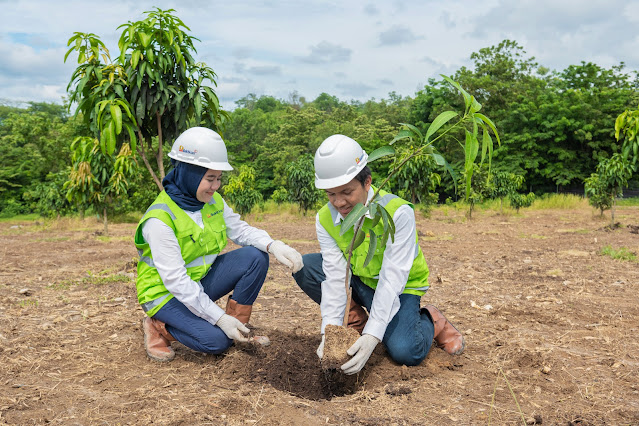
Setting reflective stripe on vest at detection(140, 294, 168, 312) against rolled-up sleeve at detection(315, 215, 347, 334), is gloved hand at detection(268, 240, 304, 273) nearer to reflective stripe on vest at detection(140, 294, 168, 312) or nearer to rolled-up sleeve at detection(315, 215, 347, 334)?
rolled-up sleeve at detection(315, 215, 347, 334)

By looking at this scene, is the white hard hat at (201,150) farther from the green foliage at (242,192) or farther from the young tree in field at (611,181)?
the green foliage at (242,192)

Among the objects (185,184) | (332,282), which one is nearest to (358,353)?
(332,282)

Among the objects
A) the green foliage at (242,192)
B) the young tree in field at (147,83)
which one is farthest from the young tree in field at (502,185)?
the young tree in field at (147,83)

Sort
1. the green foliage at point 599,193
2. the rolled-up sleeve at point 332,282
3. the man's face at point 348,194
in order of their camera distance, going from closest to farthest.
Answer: the man's face at point 348,194
the rolled-up sleeve at point 332,282
the green foliage at point 599,193

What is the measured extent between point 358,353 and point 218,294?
1.06m

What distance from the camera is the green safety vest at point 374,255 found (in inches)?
105

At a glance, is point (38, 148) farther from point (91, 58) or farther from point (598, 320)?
point (598, 320)

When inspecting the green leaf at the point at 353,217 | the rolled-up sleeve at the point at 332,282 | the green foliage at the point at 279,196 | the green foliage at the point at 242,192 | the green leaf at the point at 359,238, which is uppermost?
the green leaf at the point at 353,217

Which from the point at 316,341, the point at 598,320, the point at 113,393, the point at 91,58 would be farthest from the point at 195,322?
the point at 598,320

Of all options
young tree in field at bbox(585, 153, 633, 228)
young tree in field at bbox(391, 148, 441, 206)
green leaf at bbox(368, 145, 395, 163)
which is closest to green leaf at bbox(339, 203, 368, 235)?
green leaf at bbox(368, 145, 395, 163)

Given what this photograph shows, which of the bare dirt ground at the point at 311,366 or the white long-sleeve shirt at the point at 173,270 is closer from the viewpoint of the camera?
the bare dirt ground at the point at 311,366

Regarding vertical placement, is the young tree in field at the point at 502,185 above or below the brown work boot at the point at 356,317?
above

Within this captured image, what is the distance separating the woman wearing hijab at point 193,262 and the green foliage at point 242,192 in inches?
461

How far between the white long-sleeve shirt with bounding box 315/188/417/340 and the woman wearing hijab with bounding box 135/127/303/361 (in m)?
0.31
